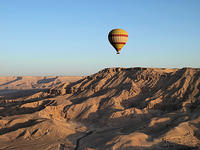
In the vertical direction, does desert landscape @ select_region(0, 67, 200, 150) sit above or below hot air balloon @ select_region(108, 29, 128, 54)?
below

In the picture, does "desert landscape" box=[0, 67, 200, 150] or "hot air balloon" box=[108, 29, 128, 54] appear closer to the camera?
"desert landscape" box=[0, 67, 200, 150]

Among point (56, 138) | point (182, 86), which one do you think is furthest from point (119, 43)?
point (56, 138)

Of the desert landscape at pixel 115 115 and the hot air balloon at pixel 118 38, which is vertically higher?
the hot air balloon at pixel 118 38

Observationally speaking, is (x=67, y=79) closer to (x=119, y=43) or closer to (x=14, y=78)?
(x=14, y=78)

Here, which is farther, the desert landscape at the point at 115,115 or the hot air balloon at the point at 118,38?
the hot air balloon at the point at 118,38

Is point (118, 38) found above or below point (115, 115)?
above
